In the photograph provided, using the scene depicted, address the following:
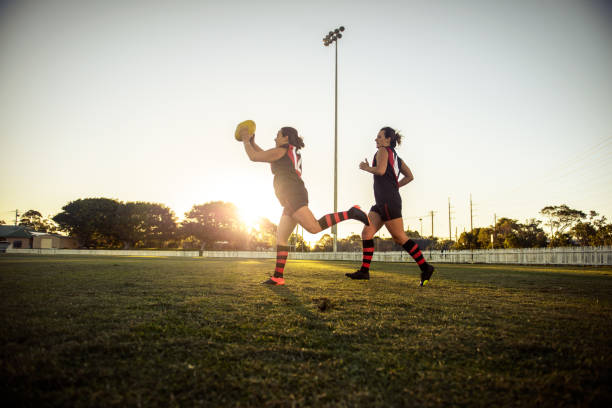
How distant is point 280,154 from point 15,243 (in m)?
88.5

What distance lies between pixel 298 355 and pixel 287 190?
9.98 feet

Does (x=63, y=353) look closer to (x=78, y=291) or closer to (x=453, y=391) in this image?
(x=453, y=391)

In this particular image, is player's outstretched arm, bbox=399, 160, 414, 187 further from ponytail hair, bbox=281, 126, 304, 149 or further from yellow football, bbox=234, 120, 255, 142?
yellow football, bbox=234, 120, 255, 142

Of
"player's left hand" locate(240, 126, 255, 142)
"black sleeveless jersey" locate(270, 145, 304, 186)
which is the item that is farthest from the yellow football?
"black sleeveless jersey" locate(270, 145, 304, 186)

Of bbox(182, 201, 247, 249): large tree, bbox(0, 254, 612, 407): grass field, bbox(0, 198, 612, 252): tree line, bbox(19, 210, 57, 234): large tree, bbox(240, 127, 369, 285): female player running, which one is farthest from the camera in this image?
bbox(19, 210, 57, 234): large tree

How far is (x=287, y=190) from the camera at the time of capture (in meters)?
4.30

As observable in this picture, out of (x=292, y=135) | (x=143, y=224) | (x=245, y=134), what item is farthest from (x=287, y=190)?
(x=143, y=224)

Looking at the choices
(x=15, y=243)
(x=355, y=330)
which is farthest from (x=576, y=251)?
(x=15, y=243)

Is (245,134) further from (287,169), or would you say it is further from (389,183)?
(389,183)

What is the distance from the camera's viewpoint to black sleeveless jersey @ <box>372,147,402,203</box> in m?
4.57

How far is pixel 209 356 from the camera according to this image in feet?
4.41

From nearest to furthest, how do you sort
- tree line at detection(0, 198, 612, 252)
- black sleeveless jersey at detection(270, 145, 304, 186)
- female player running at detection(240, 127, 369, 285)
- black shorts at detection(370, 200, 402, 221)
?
1. female player running at detection(240, 127, 369, 285)
2. black sleeveless jersey at detection(270, 145, 304, 186)
3. black shorts at detection(370, 200, 402, 221)
4. tree line at detection(0, 198, 612, 252)

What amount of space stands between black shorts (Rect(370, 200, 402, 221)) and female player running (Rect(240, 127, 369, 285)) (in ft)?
0.85

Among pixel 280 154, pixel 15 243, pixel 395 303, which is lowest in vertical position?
pixel 15 243
